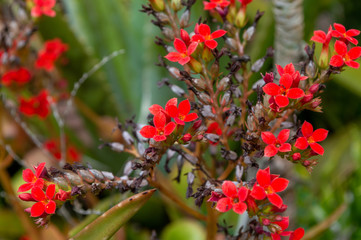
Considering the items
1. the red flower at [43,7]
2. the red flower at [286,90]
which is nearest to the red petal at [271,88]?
the red flower at [286,90]

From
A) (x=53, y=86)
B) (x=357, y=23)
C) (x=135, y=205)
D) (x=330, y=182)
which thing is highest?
(x=135, y=205)

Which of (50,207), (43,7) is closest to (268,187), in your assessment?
(50,207)

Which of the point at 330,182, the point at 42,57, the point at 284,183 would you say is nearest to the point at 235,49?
the point at 284,183

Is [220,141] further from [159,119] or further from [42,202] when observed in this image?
[42,202]

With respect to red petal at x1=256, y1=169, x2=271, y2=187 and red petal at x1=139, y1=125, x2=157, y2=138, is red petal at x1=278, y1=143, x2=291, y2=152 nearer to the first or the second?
red petal at x1=256, y1=169, x2=271, y2=187

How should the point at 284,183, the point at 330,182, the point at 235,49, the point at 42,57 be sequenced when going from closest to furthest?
the point at 284,183
the point at 235,49
the point at 42,57
the point at 330,182

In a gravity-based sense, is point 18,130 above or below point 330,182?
above

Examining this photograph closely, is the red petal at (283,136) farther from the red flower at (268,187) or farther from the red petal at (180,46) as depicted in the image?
the red petal at (180,46)

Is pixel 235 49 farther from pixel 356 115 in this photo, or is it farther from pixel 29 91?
pixel 356 115
